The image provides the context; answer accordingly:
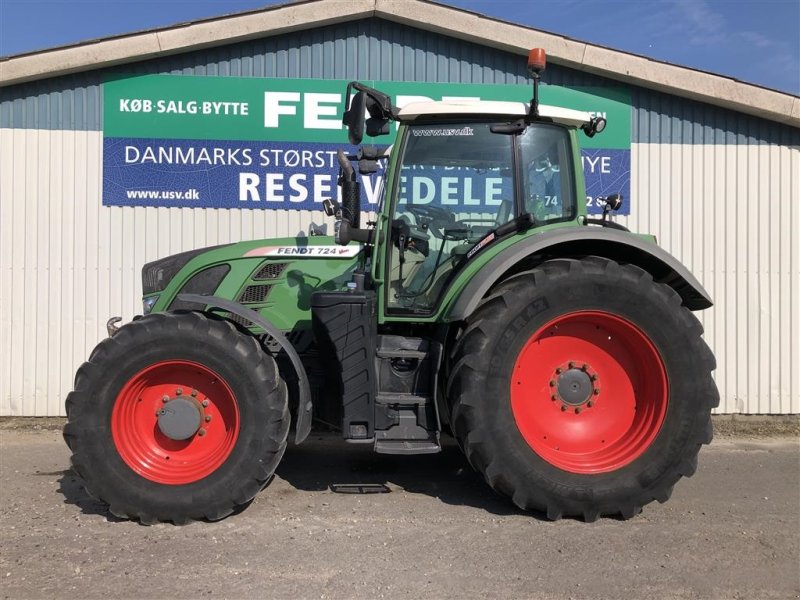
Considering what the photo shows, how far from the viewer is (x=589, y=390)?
3.87 meters

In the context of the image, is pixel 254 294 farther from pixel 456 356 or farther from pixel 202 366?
pixel 456 356

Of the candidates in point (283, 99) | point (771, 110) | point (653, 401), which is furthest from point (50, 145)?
point (771, 110)

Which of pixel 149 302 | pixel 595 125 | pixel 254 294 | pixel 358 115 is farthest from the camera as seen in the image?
pixel 149 302

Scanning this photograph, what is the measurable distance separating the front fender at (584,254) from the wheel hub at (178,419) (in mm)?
1619

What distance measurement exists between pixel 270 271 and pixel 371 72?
Answer: 9.81ft

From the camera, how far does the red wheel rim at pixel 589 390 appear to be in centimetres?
377

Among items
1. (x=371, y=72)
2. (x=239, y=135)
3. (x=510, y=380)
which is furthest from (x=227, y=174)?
(x=510, y=380)

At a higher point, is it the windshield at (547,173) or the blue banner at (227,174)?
the blue banner at (227,174)

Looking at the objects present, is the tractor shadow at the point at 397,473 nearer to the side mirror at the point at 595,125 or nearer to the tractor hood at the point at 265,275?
the tractor hood at the point at 265,275

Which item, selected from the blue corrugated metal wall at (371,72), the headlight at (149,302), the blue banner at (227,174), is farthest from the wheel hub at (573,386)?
the blue corrugated metal wall at (371,72)

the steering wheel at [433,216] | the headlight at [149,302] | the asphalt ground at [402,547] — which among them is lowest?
the asphalt ground at [402,547]

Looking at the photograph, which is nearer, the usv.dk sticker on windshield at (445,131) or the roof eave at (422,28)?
the usv.dk sticker on windshield at (445,131)

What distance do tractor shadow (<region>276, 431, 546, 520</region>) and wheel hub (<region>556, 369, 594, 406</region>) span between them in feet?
2.33

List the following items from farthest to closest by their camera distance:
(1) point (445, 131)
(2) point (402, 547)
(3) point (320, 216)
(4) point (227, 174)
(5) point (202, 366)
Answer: (3) point (320, 216) < (4) point (227, 174) < (1) point (445, 131) < (5) point (202, 366) < (2) point (402, 547)
